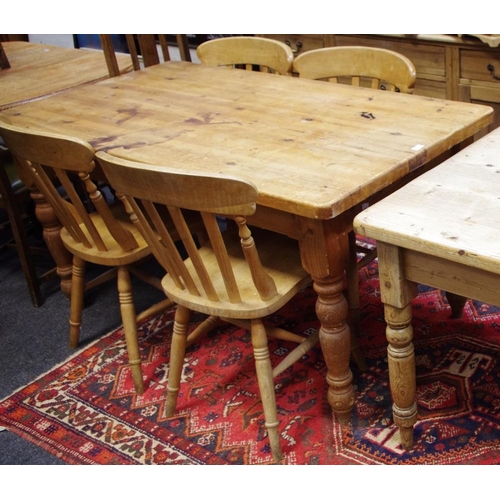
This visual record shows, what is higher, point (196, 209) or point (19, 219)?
point (196, 209)

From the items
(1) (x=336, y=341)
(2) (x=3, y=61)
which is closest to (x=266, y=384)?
(1) (x=336, y=341)

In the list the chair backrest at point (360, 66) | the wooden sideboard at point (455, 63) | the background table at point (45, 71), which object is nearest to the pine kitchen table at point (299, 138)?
the chair backrest at point (360, 66)

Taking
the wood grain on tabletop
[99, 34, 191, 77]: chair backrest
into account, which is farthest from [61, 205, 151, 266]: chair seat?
[99, 34, 191, 77]: chair backrest

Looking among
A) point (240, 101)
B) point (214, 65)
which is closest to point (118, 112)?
point (240, 101)

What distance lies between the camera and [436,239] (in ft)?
5.30

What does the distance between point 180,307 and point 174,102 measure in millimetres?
834

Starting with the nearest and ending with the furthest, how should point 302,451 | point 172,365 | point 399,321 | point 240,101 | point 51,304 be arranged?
1. point 399,321
2. point 302,451
3. point 172,365
4. point 240,101
5. point 51,304

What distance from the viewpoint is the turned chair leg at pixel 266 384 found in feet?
6.80

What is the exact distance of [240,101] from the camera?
2611 mm

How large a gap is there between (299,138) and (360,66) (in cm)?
68

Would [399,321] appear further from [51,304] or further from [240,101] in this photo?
[51,304]

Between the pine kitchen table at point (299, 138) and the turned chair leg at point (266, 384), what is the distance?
16cm

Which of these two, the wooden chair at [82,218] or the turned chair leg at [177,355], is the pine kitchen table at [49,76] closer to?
the wooden chair at [82,218]

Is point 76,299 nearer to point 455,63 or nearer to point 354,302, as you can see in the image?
point 354,302
